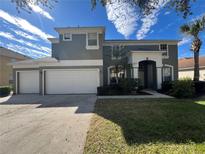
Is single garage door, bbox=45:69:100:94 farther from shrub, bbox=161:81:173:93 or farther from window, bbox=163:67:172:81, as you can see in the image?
window, bbox=163:67:172:81

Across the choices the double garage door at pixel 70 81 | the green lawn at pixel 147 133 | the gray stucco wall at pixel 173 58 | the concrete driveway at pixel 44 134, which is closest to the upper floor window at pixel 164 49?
the gray stucco wall at pixel 173 58

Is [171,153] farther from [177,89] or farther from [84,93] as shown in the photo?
[84,93]

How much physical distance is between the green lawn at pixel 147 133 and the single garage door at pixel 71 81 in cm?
883

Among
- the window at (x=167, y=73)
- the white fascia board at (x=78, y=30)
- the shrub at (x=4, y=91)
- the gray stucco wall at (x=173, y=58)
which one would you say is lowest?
the shrub at (x=4, y=91)

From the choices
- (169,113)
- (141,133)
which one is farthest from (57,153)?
(169,113)

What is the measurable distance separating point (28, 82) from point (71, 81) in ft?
16.4

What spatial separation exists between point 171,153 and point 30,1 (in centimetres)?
608

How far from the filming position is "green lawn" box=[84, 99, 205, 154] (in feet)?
13.6

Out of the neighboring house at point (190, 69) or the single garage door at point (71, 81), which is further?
the neighboring house at point (190, 69)

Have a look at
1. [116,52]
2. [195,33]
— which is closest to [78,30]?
[116,52]

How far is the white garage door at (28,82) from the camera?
17.3m

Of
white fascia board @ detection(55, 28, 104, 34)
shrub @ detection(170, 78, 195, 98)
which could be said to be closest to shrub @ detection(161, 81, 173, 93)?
shrub @ detection(170, 78, 195, 98)

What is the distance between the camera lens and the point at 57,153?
400cm

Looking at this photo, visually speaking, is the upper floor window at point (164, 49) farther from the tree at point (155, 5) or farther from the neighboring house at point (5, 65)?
the neighboring house at point (5, 65)
